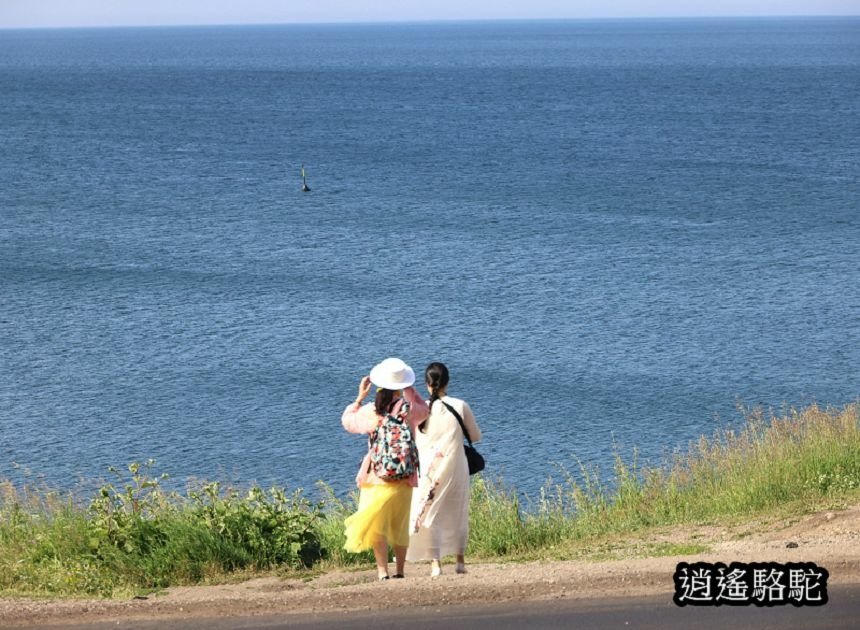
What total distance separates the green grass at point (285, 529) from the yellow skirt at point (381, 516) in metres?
1.57

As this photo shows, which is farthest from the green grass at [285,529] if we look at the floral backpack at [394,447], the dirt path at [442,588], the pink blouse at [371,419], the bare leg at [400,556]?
the floral backpack at [394,447]

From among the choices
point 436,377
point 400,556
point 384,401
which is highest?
point 436,377

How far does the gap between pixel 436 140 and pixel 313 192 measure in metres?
27.2

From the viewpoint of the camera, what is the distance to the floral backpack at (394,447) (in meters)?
10.0

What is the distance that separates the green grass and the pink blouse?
190 cm

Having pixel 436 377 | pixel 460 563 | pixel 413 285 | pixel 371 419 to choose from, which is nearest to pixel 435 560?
pixel 460 563

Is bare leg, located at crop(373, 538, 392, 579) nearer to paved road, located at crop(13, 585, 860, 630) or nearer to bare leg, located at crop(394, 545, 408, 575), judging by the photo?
bare leg, located at crop(394, 545, 408, 575)

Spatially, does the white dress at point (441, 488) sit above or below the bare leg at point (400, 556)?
above

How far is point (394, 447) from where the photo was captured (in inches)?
394

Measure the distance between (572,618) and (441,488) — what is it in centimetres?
196

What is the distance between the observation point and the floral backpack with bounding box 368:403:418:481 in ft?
32.8

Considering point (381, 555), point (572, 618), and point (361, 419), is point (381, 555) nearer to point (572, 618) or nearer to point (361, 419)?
point (361, 419)

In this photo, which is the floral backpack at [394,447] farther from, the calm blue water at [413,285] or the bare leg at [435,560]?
the calm blue water at [413,285]

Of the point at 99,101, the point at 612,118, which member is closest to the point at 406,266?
the point at 612,118
